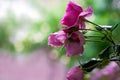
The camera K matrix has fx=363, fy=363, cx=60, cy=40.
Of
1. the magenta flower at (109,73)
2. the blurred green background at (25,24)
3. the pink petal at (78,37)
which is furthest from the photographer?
the blurred green background at (25,24)

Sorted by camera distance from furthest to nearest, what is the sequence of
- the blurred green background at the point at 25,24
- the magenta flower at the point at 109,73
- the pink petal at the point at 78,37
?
the blurred green background at the point at 25,24, the magenta flower at the point at 109,73, the pink petal at the point at 78,37

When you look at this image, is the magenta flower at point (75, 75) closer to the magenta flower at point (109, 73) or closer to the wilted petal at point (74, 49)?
the wilted petal at point (74, 49)

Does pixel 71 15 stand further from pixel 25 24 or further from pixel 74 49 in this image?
pixel 25 24

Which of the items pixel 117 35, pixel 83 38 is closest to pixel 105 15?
pixel 117 35

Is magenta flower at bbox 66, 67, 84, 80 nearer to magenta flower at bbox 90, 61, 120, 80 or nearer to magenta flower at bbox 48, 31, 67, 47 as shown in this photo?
magenta flower at bbox 48, 31, 67, 47

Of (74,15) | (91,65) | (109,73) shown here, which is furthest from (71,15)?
(109,73)

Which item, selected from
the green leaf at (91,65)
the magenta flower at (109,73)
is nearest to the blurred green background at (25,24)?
the magenta flower at (109,73)

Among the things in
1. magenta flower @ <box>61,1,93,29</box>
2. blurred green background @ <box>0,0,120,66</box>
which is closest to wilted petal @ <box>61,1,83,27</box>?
magenta flower @ <box>61,1,93,29</box>

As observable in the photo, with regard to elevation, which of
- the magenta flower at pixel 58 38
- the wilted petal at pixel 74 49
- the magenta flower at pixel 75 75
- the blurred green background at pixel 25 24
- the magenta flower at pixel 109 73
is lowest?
the blurred green background at pixel 25 24
